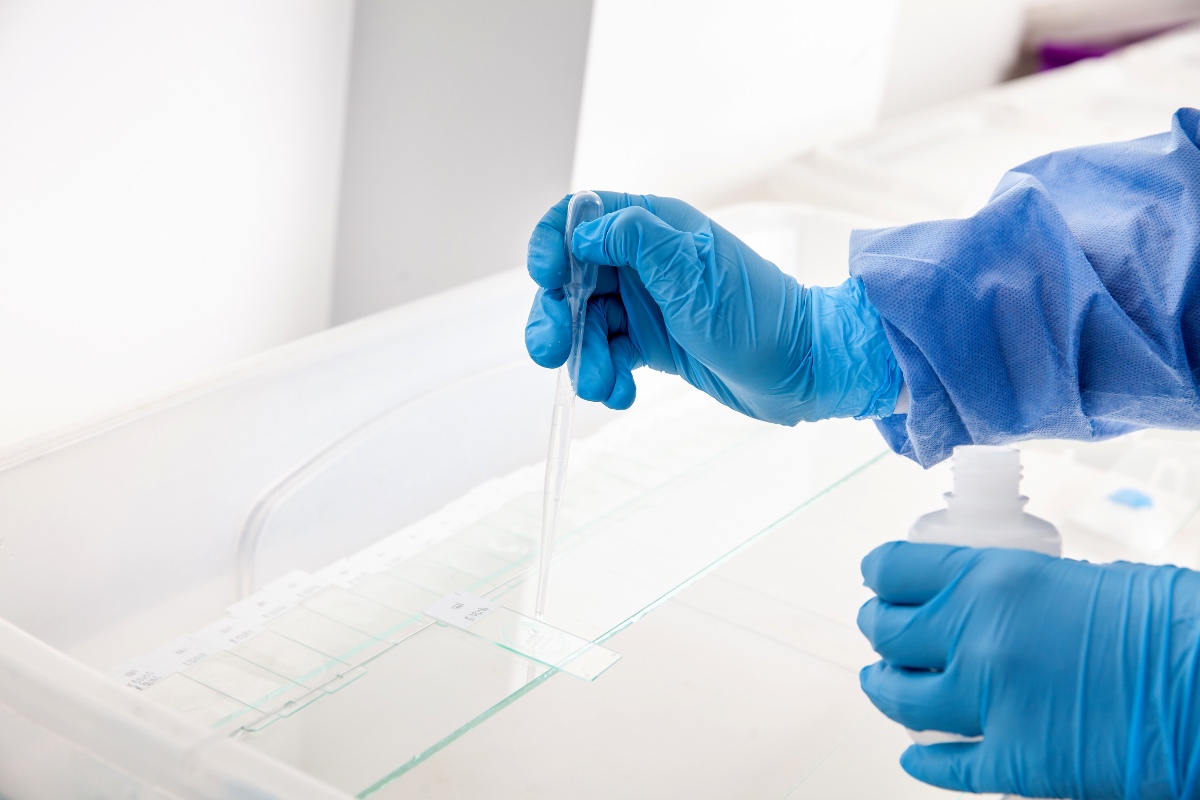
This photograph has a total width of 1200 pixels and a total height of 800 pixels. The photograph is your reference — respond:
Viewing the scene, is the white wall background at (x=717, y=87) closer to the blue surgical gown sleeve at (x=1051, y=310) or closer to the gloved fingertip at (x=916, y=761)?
the blue surgical gown sleeve at (x=1051, y=310)

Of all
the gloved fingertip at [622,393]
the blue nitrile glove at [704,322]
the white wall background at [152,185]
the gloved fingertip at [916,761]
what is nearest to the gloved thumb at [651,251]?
the blue nitrile glove at [704,322]

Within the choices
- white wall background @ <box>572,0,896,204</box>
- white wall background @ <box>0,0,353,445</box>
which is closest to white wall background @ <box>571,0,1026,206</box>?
white wall background @ <box>572,0,896,204</box>

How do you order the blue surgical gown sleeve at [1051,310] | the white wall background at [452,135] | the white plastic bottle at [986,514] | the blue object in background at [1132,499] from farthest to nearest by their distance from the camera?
the white wall background at [452,135] → the blue object in background at [1132,499] → the blue surgical gown sleeve at [1051,310] → the white plastic bottle at [986,514]

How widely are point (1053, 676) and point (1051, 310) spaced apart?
0.36m

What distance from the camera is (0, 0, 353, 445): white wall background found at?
4.26 ft

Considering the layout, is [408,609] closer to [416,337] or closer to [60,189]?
[416,337]

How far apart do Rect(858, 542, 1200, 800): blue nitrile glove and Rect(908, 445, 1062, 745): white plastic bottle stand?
5 centimetres

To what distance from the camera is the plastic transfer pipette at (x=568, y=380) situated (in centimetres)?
97

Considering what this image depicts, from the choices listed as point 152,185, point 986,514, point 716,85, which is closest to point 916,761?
point 986,514

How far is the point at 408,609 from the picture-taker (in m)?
1.09

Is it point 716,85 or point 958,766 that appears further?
point 716,85

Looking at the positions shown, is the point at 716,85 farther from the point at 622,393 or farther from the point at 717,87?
the point at 622,393

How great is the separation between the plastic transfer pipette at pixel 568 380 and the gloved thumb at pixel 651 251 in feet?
0.07

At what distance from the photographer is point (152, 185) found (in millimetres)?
1460
